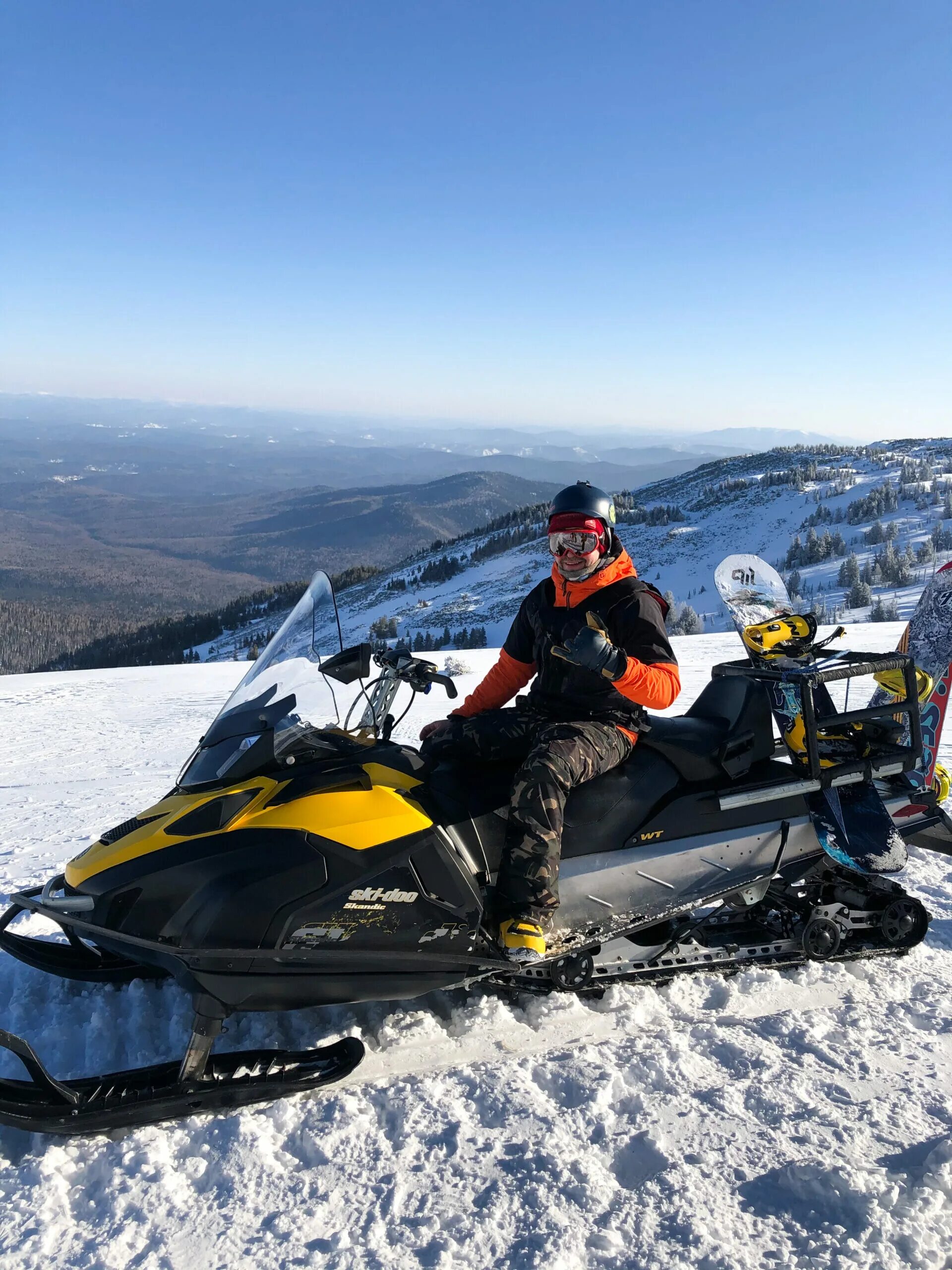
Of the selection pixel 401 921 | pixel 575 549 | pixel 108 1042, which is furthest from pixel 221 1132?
pixel 575 549

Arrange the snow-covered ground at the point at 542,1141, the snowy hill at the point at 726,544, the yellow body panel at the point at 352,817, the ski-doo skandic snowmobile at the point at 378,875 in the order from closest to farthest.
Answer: the snow-covered ground at the point at 542,1141 < the ski-doo skandic snowmobile at the point at 378,875 < the yellow body panel at the point at 352,817 < the snowy hill at the point at 726,544

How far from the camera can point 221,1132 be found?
241cm

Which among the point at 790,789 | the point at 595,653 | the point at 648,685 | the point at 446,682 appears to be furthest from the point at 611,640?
the point at 790,789

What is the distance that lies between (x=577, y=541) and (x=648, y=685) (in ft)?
2.30

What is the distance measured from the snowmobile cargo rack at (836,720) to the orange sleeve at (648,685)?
0.57 meters

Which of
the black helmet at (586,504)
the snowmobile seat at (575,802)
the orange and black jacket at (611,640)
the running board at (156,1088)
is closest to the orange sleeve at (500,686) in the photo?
the orange and black jacket at (611,640)

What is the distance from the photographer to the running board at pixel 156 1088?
7.58 feet

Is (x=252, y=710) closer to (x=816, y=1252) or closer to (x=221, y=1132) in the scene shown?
(x=221, y=1132)

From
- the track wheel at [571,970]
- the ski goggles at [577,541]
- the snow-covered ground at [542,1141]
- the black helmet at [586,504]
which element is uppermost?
the black helmet at [586,504]

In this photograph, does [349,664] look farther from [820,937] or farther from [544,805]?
[820,937]

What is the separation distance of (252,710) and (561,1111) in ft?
5.65

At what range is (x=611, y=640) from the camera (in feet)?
10.2

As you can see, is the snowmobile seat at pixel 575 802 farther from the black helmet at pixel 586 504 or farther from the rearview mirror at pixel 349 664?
the black helmet at pixel 586 504

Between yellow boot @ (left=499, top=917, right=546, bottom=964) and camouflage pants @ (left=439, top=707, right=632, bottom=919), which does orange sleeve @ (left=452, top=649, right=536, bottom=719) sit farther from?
yellow boot @ (left=499, top=917, right=546, bottom=964)
